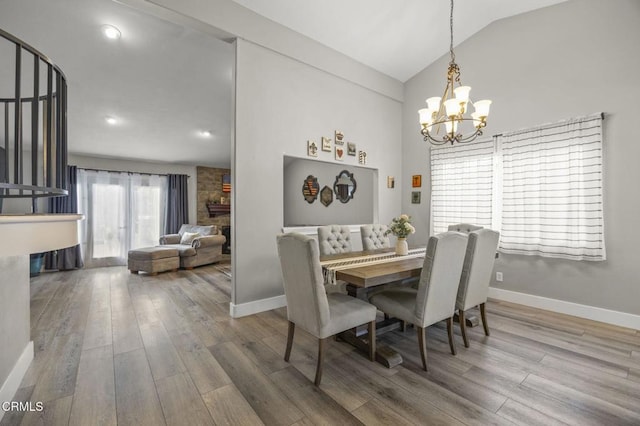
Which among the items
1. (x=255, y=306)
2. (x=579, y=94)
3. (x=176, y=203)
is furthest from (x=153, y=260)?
(x=579, y=94)

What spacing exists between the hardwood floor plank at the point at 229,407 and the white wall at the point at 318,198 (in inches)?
79.0

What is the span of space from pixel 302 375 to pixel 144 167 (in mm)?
6622

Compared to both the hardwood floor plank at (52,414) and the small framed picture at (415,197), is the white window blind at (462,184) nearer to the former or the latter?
the small framed picture at (415,197)

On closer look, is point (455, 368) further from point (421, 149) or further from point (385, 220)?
point (421, 149)

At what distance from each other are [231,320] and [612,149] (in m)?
4.39

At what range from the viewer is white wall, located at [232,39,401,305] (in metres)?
3.03

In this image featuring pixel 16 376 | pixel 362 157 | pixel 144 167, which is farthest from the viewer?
pixel 144 167

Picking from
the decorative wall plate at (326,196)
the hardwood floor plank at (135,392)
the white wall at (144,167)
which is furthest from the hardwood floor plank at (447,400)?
the white wall at (144,167)

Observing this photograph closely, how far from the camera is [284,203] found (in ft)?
11.5

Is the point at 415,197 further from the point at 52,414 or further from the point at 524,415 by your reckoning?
the point at 52,414

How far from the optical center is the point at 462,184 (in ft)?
13.3

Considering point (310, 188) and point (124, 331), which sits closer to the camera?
point (124, 331)

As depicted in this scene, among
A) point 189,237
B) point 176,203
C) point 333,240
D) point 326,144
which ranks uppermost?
point 326,144

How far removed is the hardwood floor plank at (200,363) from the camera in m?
1.86
